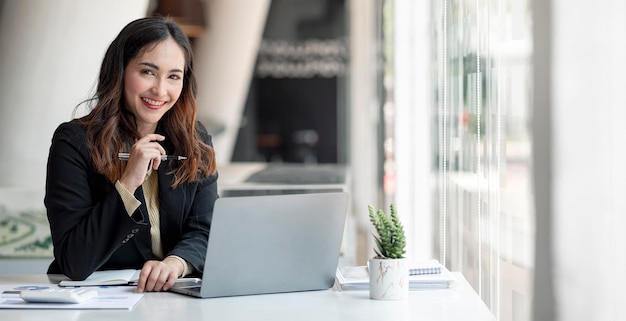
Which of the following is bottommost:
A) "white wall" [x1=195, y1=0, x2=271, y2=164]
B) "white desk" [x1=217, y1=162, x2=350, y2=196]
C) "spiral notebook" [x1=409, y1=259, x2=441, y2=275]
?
"spiral notebook" [x1=409, y1=259, x2=441, y2=275]

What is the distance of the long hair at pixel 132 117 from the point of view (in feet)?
8.26

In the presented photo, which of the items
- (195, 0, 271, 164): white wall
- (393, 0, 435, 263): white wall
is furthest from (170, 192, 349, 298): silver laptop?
(195, 0, 271, 164): white wall

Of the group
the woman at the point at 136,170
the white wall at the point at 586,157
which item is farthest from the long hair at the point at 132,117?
the white wall at the point at 586,157

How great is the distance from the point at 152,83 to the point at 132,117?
130 mm

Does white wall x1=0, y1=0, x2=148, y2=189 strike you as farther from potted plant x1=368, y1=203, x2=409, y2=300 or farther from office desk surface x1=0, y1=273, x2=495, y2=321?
potted plant x1=368, y1=203, x2=409, y2=300

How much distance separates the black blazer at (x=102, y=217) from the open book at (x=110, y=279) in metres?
0.03

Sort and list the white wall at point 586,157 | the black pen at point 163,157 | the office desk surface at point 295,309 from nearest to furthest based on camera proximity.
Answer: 1. the white wall at point 586,157
2. the office desk surface at point 295,309
3. the black pen at point 163,157

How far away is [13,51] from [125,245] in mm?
2745

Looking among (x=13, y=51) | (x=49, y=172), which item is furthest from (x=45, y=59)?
(x=49, y=172)

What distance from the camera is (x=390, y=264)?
81.6 inches

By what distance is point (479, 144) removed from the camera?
2.79 m

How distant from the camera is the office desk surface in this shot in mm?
1915

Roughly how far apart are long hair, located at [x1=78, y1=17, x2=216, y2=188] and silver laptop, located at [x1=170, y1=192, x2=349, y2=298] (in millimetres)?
497

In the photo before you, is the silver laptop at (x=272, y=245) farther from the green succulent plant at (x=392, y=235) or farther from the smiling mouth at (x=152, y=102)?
the smiling mouth at (x=152, y=102)
